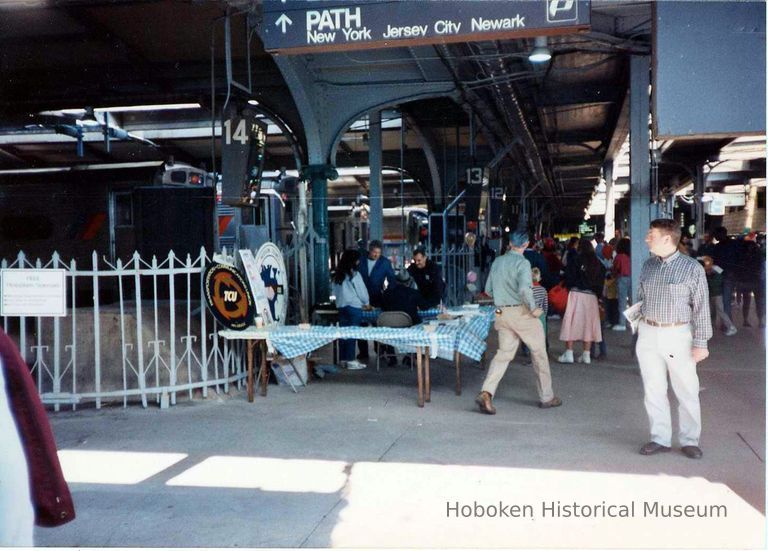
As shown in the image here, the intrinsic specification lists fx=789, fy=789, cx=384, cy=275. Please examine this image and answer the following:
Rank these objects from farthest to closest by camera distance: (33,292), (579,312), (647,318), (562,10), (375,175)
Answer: (375,175), (579,312), (33,292), (647,318), (562,10)

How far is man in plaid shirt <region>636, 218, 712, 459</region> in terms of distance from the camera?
18.4 ft

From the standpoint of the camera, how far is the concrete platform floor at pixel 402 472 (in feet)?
14.6

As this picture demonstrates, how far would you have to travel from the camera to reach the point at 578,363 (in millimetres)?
10250

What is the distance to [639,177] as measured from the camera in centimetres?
1199

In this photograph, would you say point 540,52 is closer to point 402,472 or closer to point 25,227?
point 402,472

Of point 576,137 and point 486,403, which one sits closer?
point 486,403

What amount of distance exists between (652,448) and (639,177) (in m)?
6.99

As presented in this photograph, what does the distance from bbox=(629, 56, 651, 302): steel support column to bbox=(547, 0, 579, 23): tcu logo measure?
670 cm

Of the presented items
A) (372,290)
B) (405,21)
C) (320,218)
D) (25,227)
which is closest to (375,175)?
(320,218)

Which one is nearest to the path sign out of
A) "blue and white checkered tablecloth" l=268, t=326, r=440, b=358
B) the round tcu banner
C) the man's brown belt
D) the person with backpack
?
the man's brown belt

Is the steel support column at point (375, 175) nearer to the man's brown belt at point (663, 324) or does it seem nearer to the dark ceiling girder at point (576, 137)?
the dark ceiling girder at point (576, 137)

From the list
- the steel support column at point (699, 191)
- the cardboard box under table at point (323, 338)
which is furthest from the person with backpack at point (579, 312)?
the steel support column at point (699, 191)

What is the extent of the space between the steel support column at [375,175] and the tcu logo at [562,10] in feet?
30.7

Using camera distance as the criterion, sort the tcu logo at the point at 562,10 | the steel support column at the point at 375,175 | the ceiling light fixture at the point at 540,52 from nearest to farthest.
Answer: the tcu logo at the point at 562,10 → the ceiling light fixture at the point at 540,52 → the steel support column at the point at 375,175
